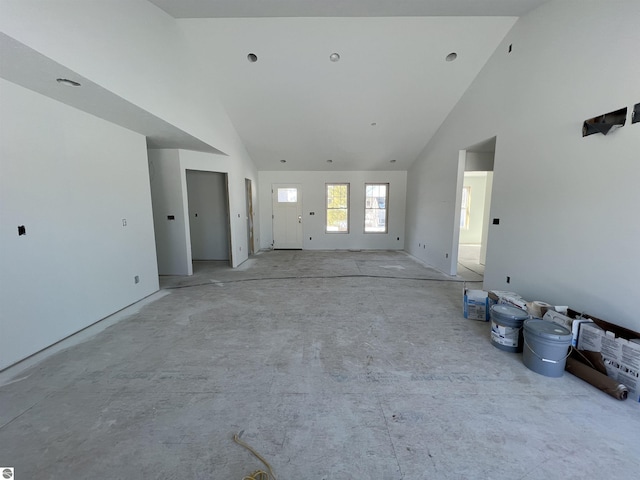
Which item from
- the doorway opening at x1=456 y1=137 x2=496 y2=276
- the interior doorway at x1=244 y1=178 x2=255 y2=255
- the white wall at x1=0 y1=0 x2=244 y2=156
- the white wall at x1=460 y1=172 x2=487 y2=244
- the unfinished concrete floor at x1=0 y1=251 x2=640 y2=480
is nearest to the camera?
the unfinished concrete floor at x1=0 y1=251 x2=640 y2=480

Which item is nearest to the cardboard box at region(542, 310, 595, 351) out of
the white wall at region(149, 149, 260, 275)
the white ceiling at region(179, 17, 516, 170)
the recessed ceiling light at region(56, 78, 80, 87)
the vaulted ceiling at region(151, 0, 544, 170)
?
the vaulted ceiling at region(151, 0, 544, 170)

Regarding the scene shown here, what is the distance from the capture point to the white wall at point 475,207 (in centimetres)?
936

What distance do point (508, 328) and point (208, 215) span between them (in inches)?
246

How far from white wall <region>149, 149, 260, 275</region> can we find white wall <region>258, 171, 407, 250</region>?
90.0 inches

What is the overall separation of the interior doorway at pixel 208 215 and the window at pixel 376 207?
4121 mm

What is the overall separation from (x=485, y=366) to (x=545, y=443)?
0.78 m

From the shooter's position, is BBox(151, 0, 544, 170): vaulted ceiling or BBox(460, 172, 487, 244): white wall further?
BBox(460, 172, 487, 244): white wall

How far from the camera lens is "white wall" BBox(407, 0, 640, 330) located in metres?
2.25

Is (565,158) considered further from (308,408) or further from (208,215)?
(208,215)

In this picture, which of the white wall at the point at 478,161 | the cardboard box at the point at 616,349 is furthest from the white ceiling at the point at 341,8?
the cardboard box at the point at 616,349

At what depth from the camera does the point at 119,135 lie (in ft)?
11.5

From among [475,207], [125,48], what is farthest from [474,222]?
[125,48]

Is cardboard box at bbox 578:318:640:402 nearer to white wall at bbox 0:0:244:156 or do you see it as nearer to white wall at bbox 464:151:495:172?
white wall at bbox 464:151:495:172

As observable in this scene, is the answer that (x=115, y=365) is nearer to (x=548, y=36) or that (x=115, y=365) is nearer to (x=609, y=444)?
(x=609, y=444)
